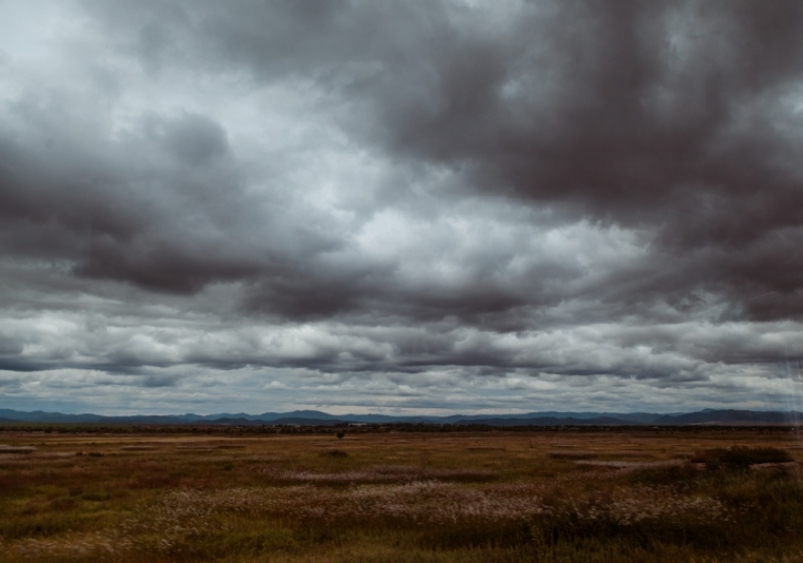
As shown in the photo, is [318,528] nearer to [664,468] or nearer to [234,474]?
[664,468]

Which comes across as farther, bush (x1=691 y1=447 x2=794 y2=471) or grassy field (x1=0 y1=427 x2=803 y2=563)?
bush (x1=691 y1=447 x2=794 y2=471)

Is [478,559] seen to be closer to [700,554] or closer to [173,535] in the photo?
[700,554]

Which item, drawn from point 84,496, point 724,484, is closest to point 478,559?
point 724,484

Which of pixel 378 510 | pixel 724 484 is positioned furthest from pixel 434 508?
pixel 724 484

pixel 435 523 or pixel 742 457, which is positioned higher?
pixel 742 457

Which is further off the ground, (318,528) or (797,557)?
(797,557)

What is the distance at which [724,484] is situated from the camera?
20047mm

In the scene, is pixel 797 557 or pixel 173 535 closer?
pixel 797 557

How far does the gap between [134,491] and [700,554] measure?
26794 millimetres

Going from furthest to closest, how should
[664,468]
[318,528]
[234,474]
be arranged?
[234,474]
[664,468]
[318,528]

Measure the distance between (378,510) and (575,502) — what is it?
6565 mm

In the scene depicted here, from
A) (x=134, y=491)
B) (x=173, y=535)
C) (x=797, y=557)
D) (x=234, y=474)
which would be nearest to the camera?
(x=797, y=557)

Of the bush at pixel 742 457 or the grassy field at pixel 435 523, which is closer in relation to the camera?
the grassy field at pixel 435 523

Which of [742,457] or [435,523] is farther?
[742,457]
